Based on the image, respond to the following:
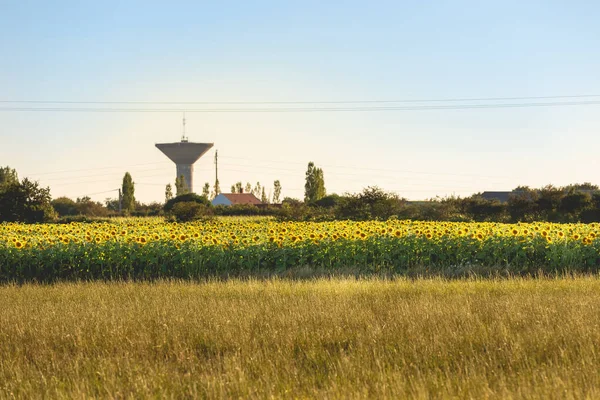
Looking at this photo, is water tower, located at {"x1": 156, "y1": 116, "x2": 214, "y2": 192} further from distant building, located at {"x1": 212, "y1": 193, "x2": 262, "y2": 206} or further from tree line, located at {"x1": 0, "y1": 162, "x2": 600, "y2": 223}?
tree line, located at {"x1": 0, "y1": 162, "x2": 600, "y2": 223}

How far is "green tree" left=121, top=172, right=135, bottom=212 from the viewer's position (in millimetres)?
92562

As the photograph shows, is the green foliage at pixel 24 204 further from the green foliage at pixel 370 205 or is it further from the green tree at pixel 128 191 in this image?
the green tree at pixel 128 191

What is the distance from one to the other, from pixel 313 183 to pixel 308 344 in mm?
74290

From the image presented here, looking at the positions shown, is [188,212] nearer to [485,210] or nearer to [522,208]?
[485,210]

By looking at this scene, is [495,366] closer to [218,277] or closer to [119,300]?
[119,300]

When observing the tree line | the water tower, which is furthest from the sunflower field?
the water tower

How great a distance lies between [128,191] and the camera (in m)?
93.8

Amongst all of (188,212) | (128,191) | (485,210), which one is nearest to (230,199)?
(128,191)

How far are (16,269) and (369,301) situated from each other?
30.5ft

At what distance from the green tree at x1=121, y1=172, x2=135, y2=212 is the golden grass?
3222 inches

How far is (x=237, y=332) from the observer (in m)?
8.86

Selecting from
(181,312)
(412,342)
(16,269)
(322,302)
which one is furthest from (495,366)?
(16,269)

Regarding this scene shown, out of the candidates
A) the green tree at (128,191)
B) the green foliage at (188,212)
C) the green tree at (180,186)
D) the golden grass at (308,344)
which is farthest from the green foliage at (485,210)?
the green tree at (180,186)

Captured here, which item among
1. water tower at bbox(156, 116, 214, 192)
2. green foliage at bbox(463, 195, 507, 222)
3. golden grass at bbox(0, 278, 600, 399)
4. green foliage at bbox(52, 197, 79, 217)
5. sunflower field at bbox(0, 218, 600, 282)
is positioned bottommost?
golden grass at bbox(0, 278, 600, 399)
